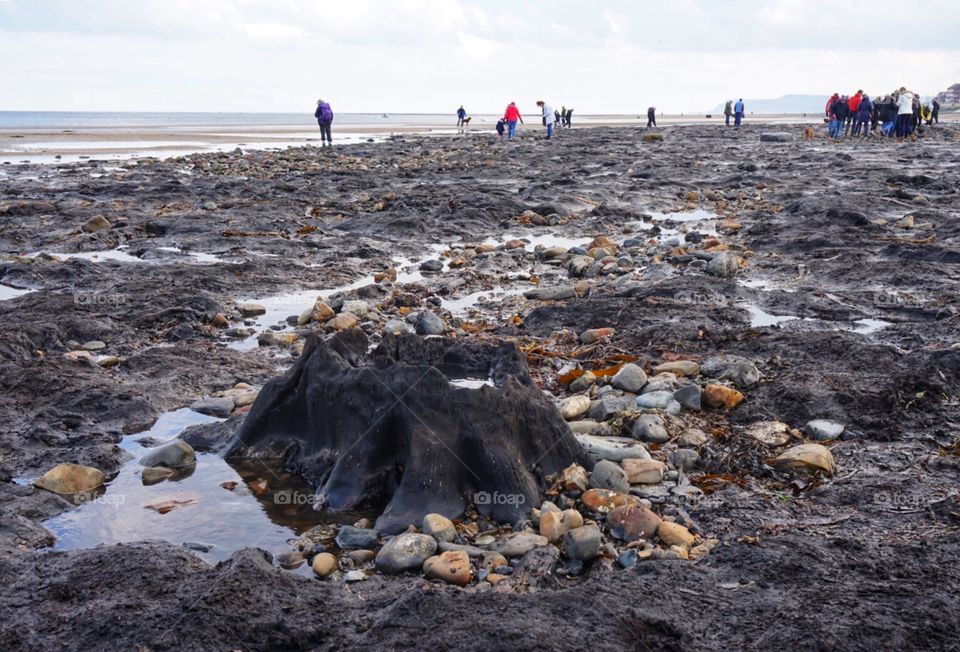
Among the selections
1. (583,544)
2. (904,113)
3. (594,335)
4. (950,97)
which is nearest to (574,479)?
(583,544)

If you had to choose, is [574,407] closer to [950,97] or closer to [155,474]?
[155,474]

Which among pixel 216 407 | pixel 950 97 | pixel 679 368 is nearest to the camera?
pixel 216 407

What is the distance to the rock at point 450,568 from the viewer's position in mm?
3209

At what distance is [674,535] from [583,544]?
404 millimetres

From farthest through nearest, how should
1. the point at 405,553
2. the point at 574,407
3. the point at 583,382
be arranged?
1. the point at 583,382
2. the point at 574,407
3. the point at 405,553

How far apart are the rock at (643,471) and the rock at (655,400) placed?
80 cm

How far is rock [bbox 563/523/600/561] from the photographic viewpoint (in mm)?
3350

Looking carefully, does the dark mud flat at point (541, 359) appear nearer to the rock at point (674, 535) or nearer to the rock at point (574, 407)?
the rock at point (674, 535)

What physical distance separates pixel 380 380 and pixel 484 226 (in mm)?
8149

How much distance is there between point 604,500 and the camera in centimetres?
379

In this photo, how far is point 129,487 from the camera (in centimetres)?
416

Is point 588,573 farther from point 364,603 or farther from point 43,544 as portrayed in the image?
point 43,544

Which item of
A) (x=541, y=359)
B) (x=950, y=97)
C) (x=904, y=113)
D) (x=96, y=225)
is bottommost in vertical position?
(x=541, y=359)

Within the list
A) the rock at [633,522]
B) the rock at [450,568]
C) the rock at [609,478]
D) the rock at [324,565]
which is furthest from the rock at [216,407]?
the rock at [633,522]
